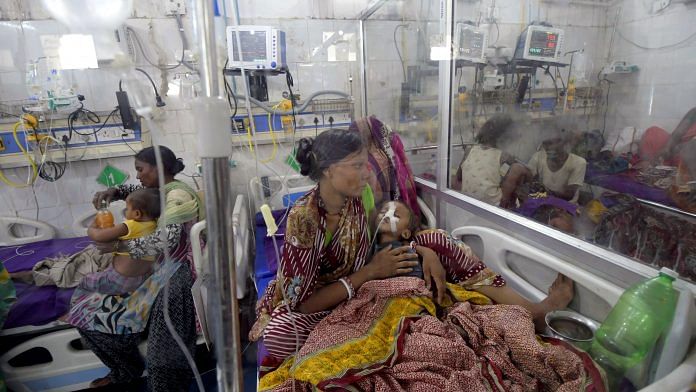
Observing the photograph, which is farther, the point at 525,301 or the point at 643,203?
the point at 643,203

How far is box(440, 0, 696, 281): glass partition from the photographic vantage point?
148cm

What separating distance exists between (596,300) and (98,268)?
2.29 meters

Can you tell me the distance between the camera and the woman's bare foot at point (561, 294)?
4.25 ft

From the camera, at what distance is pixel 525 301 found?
142 cm

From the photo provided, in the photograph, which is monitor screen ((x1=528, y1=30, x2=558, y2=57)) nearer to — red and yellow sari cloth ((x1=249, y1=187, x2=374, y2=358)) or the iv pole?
red and yellow sari cloth ((x1=249, y1=187, x2=374, y2=358))

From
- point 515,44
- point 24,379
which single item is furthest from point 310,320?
point 515,44

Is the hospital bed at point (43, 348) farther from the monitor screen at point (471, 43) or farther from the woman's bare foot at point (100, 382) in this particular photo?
the monitor screen at point (471, 43)

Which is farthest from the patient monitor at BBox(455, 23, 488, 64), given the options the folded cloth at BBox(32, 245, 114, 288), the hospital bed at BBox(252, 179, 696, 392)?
the folded cloth at BBox(32, 245, 114, 288)

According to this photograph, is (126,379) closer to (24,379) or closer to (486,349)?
(24,379)

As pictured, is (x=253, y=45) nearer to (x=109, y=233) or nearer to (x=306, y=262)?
(x=109, y=233)

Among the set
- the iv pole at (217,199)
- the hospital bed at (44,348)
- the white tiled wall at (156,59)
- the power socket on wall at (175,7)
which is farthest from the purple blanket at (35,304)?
the iv pole at (217,199)

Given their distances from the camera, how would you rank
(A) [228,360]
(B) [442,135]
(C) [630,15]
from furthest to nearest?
(C) [630,15] < (B) [442,135] < (A) [228,360]

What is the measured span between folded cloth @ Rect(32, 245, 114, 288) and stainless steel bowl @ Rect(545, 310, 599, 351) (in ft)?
6.82

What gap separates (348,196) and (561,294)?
916 mm
